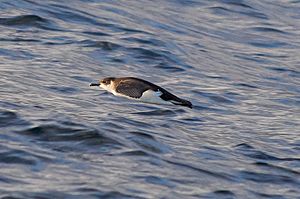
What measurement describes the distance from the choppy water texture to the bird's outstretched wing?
360 millimetres

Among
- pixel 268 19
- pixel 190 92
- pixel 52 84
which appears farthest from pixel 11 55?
pixel 268 19

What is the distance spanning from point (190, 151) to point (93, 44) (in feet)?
23.9

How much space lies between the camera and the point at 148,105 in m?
16.6

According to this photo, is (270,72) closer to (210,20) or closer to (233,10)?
(210,20)

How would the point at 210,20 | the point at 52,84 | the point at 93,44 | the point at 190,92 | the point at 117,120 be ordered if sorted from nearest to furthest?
the point at 117,120 < the point at 52,84 < the point at 190,92 < the point at 93,44 < the point at 210,20

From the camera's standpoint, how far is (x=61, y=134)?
13.3 meters

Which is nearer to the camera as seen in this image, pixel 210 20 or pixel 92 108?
pixel 92 108

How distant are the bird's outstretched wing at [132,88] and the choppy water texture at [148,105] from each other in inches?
14.2

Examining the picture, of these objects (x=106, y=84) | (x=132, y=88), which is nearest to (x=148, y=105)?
(x=106, y=84)

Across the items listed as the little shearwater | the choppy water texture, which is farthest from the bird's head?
the choppy water texture

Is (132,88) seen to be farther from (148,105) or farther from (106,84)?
(148,105)

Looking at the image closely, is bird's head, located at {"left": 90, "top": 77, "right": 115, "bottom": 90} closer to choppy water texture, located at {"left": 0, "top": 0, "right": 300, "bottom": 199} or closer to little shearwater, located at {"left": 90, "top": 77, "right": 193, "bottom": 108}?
little shearwater, located at {"left": 90, "top": 77, "right": 193, "bottom": 108}

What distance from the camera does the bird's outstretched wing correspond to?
15016 millimetres

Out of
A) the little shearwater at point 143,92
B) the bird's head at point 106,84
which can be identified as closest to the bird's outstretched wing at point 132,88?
the little shearwater at point 143,92
